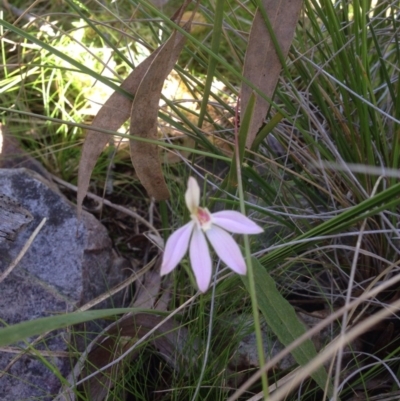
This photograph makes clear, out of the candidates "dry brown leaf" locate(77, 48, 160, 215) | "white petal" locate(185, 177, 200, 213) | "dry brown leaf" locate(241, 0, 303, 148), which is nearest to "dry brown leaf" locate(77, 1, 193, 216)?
"dry brown leaf" locate(77, 48, 160, 215)

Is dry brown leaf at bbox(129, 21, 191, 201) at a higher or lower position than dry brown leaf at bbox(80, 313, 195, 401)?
higher

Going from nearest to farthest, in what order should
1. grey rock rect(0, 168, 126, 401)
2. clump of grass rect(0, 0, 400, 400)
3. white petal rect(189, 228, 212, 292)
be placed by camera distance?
white petal rect(189, 228, 212, 292), clump of grass rect(0, 0, 400, 400), grey rock rect(0, 168, 126, 401)

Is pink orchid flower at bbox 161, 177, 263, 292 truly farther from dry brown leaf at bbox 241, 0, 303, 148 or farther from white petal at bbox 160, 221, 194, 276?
dry brown leaf at bbox 241, 0, 303, 148

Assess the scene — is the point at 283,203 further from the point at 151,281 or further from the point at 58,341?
the point at 58,341

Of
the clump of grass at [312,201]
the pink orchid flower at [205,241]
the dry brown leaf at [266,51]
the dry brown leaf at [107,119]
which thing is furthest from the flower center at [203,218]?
the dry brown leaf at [107,119]

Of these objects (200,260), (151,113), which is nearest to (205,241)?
(200,260)

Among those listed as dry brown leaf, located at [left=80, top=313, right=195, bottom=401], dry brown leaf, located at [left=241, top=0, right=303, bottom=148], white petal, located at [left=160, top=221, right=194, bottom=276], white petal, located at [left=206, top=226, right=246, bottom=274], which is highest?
dry brown leaf, located at [left=241, top=0, right=303, bottom=148]

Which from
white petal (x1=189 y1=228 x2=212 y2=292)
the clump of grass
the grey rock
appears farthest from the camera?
the grey rock
